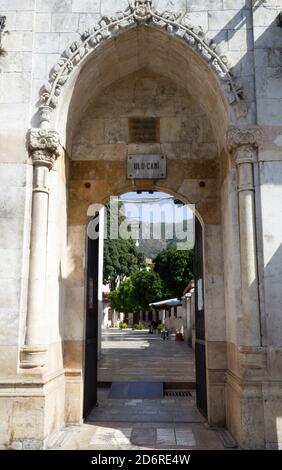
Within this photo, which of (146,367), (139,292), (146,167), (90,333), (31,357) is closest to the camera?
(31,357)

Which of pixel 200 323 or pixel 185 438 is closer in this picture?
pixel 185 438

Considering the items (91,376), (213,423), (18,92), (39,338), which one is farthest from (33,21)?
(213,423)

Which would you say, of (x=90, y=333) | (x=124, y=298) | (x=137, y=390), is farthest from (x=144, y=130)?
(x=124, y=298)

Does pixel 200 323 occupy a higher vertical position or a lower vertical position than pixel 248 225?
lower

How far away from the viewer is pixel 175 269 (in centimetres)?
3142

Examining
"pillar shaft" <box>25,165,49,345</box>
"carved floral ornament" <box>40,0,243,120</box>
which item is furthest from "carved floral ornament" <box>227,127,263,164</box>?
"pillar shaft" <box>25,165,49,345</box>

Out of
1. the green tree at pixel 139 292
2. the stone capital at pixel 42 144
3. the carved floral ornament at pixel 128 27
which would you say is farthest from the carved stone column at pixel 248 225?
the green tree at pixel 139 292

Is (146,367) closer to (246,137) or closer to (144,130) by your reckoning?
(144,130)

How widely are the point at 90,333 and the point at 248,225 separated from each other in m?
3.07

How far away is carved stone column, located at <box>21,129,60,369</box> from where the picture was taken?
16.8 feet

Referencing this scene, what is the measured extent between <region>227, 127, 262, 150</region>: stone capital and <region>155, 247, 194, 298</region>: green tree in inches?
Result: 1005

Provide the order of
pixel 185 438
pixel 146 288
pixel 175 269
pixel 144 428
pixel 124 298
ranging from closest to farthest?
1. pixel 185 438
2. pixel 144 428
3. pixel 175 269
4. pixel 146 288
5. pixel 124 298

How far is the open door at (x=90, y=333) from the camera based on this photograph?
6.46 meters

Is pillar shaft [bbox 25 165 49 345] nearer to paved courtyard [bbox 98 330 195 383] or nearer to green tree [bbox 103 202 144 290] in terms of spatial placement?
paved courtyard [bbox 98 330 195 383]
